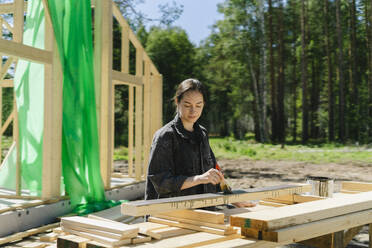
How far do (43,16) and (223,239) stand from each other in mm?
5253

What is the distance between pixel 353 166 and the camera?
11945mm

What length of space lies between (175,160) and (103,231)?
793 mm

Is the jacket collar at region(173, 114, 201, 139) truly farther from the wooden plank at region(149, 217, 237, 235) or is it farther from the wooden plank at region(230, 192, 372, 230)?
the wooden plank at region(230, 192, 372, 230)

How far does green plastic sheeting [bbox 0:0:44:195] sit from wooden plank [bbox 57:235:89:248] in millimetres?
4424

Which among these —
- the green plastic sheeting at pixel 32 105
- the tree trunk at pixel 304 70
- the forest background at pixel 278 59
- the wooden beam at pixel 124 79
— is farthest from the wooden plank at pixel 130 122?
the tree trunk at pixel 304 70

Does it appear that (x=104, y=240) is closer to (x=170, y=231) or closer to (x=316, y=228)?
(x=170, y=231)

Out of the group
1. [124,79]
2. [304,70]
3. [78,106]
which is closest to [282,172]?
[124,79]

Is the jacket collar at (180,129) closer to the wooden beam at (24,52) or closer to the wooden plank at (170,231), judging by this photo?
the wooden plank at (170,231)

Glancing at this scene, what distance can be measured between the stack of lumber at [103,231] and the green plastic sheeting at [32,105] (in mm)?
4407

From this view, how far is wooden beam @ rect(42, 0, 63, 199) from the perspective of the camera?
534cm

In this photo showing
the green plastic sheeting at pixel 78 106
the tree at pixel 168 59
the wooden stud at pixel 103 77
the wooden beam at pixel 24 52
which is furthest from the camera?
the tree at pixel 168 59

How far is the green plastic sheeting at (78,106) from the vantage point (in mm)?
5602

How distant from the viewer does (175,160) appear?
236 cm

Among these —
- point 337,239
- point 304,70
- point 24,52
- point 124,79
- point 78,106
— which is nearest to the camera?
point 337,239
